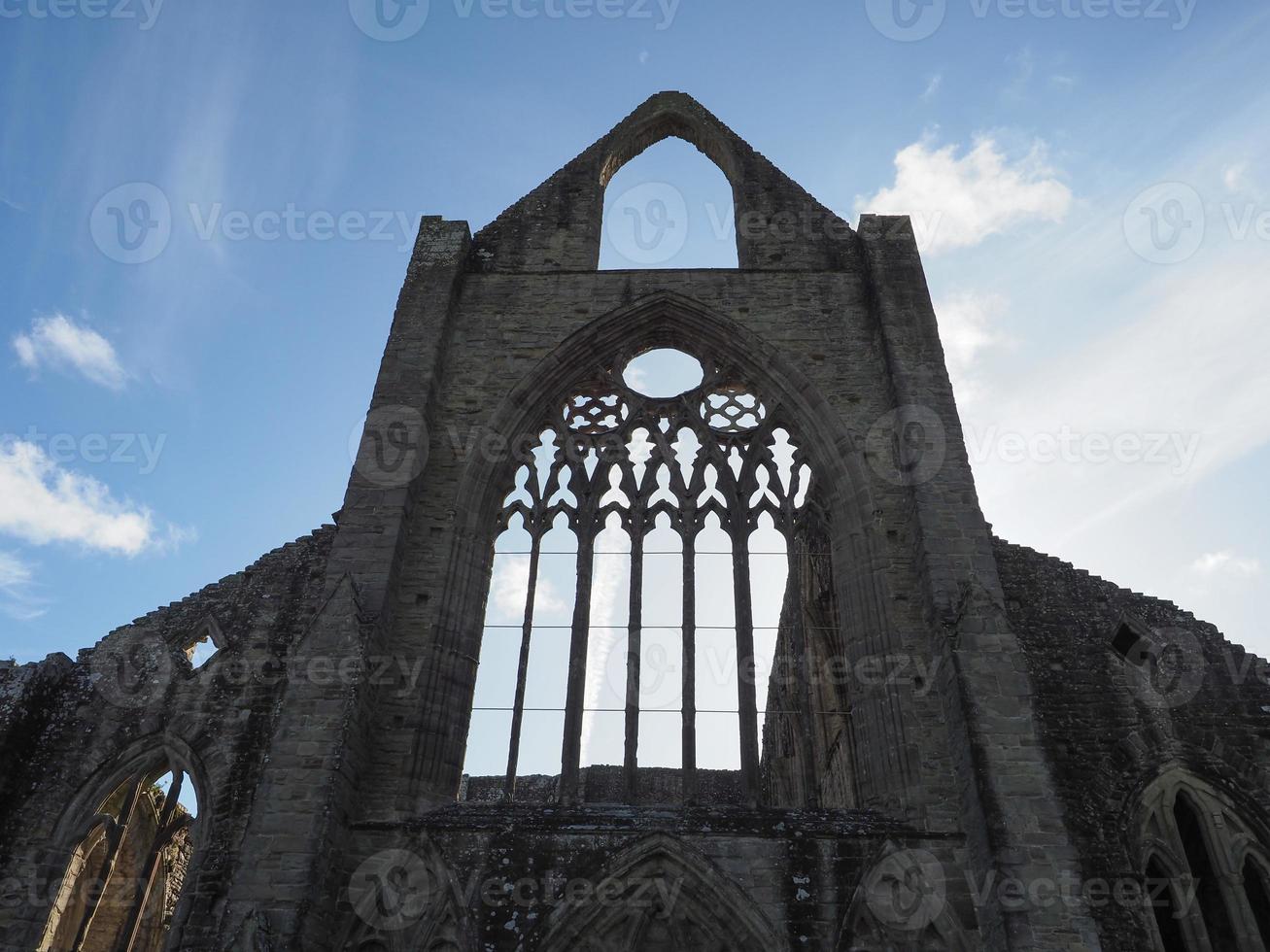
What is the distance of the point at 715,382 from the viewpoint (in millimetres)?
11156

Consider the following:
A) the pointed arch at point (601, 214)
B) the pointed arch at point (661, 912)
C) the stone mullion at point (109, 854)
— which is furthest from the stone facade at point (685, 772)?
the pointed arch at point (601, 214)

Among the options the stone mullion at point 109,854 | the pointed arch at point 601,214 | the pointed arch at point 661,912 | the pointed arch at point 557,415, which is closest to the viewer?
the pointed arch at point 661,912

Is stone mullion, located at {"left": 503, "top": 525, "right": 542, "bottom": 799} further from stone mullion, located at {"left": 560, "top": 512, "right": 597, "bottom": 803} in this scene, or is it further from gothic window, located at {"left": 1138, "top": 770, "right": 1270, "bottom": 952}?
gothic window, located at {"left": 1138, "top": 770, "right": 1270, "bottom": 952}

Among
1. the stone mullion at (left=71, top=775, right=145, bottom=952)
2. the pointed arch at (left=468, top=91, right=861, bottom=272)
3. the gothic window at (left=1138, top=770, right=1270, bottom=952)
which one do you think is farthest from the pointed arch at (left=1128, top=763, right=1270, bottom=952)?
the stone mullion at (left=71, top=775, right=145, bottom=952)

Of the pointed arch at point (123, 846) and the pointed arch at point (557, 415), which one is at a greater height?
the pointed arch at point (557, 415)

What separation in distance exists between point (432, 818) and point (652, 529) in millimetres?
3735

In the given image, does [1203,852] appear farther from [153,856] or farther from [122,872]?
[122,872]

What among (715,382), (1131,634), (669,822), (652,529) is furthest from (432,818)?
(1131,634)

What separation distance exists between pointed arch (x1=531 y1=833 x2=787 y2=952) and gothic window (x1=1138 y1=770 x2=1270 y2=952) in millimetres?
3276

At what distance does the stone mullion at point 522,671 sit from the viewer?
28.1 feet

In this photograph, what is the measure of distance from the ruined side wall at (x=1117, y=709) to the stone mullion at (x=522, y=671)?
4.59 metres

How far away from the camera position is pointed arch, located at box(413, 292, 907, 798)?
877 cm

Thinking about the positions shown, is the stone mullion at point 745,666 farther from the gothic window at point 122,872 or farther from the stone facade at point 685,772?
the gothic window at point 122,872

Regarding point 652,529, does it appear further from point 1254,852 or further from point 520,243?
point 1254,852
